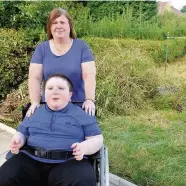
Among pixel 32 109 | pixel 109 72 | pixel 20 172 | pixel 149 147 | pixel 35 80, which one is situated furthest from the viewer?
pixel 109 72

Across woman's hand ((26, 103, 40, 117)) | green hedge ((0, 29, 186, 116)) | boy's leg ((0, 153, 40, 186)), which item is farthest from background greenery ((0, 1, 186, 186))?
boy's leg ((0, 153, 40, 186))

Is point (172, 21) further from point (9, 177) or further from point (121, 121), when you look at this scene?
point (9, 177)

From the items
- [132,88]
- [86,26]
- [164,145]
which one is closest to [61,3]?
[86,26]

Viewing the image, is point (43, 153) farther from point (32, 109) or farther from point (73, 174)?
point (32, 109)

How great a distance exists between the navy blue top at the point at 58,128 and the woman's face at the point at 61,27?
0.63 m

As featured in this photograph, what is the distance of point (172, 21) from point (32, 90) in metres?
9.77

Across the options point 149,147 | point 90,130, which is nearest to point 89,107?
point 90,130

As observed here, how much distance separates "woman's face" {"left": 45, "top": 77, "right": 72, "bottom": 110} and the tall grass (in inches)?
235

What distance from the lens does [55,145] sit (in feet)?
8.34

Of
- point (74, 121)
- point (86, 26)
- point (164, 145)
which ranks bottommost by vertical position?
point (164, 145)

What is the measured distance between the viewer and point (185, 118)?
5109 mm

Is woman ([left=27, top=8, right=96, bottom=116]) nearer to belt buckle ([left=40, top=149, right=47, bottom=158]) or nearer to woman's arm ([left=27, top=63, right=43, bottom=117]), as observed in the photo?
woman's arm ([left=27, top=63, right=43, bottom=117])

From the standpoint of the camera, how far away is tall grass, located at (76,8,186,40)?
9.34 meters

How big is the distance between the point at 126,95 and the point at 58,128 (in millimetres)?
3155
